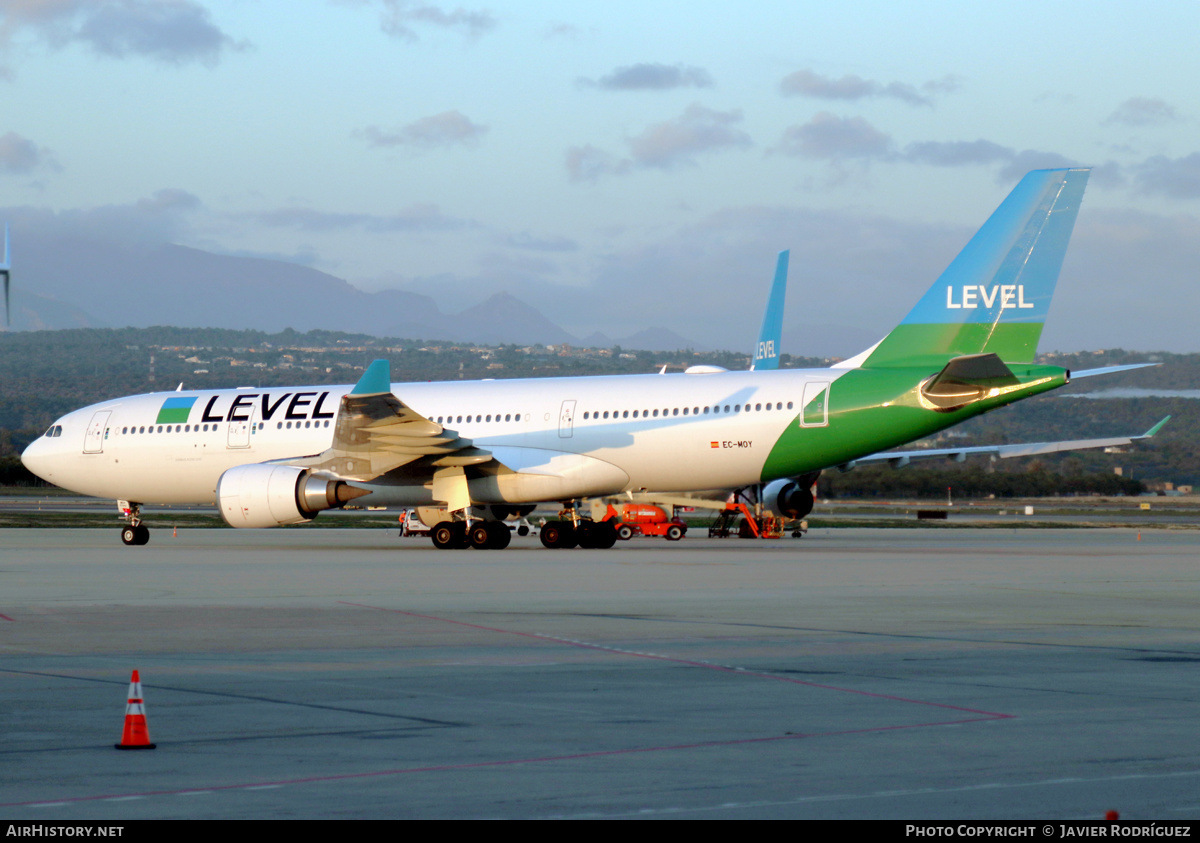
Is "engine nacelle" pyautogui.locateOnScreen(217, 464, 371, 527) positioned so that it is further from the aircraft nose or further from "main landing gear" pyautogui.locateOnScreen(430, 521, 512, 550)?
the aircraft nose

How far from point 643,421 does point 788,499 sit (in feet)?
33.1

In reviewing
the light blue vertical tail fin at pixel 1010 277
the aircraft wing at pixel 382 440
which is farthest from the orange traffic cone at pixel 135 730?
the light blue vertical tail fin at pixel 1010 277

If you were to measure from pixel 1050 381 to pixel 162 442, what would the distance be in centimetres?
2099

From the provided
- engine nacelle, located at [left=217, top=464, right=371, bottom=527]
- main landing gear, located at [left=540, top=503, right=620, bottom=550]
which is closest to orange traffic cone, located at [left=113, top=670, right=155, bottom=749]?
engine nacelle, located at [left=217, top=464, right=371, bottom=527]

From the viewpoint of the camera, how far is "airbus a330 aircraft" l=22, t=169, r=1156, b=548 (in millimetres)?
28219

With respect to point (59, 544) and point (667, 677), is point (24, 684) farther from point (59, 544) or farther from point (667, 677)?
point (59, 544)

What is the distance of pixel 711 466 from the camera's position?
1171 inches

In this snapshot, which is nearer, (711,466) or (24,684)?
(24,684)

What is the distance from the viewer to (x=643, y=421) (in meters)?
30.0

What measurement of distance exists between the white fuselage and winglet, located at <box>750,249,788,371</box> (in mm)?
24591

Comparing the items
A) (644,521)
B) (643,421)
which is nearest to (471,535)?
(643,421)
